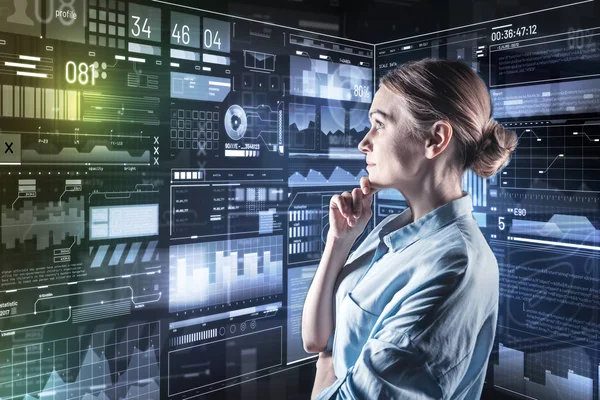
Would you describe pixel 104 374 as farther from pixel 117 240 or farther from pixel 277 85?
pixel 277 85

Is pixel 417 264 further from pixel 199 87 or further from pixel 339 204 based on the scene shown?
pixel 199 87

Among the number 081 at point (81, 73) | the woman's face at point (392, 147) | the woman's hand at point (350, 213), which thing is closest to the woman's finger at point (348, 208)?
the woman's hand at point (350, 213)

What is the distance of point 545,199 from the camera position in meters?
2.24

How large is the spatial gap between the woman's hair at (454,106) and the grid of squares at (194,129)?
89cm

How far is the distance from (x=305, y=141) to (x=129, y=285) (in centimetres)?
108

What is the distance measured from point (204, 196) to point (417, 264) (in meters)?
1.10

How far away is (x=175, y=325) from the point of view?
227 cm

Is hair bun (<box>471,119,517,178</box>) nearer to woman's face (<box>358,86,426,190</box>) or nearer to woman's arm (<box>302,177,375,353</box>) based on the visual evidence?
woman's face (<box>358,86,426,190</box>)

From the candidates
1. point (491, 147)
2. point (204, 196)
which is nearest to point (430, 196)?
point (491, 147)

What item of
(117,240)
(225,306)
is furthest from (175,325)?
(117,240)

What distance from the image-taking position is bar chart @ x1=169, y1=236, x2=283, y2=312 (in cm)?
227

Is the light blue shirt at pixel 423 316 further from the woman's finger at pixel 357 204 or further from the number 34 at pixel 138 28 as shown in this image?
the number 34 at pixel 138 28

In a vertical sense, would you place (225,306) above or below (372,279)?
below

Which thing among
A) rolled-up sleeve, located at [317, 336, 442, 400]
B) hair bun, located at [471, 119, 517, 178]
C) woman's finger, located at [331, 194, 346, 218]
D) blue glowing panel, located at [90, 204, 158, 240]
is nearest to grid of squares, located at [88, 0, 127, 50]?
blue glowing panel, located at [90, 204, 158, 240]
